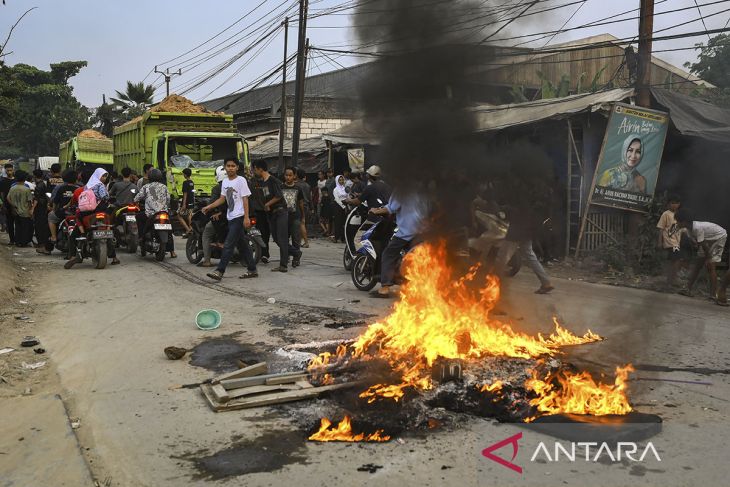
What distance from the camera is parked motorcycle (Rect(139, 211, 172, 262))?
11.3 m

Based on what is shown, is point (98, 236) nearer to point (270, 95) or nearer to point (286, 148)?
point (286, 148)

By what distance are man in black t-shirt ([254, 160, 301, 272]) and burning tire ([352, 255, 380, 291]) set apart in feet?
6.31

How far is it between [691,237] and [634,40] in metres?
3.78

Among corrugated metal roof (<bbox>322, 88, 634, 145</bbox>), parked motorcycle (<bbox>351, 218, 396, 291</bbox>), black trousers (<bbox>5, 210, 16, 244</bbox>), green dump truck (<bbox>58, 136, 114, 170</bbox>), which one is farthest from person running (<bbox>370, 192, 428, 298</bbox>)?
green dump truck (<bbox>58, 136, 114, 170</bbox>)

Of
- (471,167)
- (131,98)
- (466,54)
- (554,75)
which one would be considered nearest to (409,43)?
(466,54)

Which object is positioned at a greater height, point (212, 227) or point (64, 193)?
point (64, 193)

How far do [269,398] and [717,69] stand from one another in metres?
12.9

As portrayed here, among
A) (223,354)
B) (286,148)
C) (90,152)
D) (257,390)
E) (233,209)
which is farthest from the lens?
(286,148)

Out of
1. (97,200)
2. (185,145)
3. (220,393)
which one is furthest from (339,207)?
(220,393)

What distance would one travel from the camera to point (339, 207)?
16531 millimetres

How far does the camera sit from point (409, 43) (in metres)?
6.21

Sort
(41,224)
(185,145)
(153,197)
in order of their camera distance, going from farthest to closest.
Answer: (185,145)
(41,224)
(153,197)

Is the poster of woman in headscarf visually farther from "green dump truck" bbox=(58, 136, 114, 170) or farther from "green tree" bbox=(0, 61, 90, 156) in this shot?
"green tree" bbox=(0, 61, 90, 156)

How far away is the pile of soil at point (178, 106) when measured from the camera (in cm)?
2030
